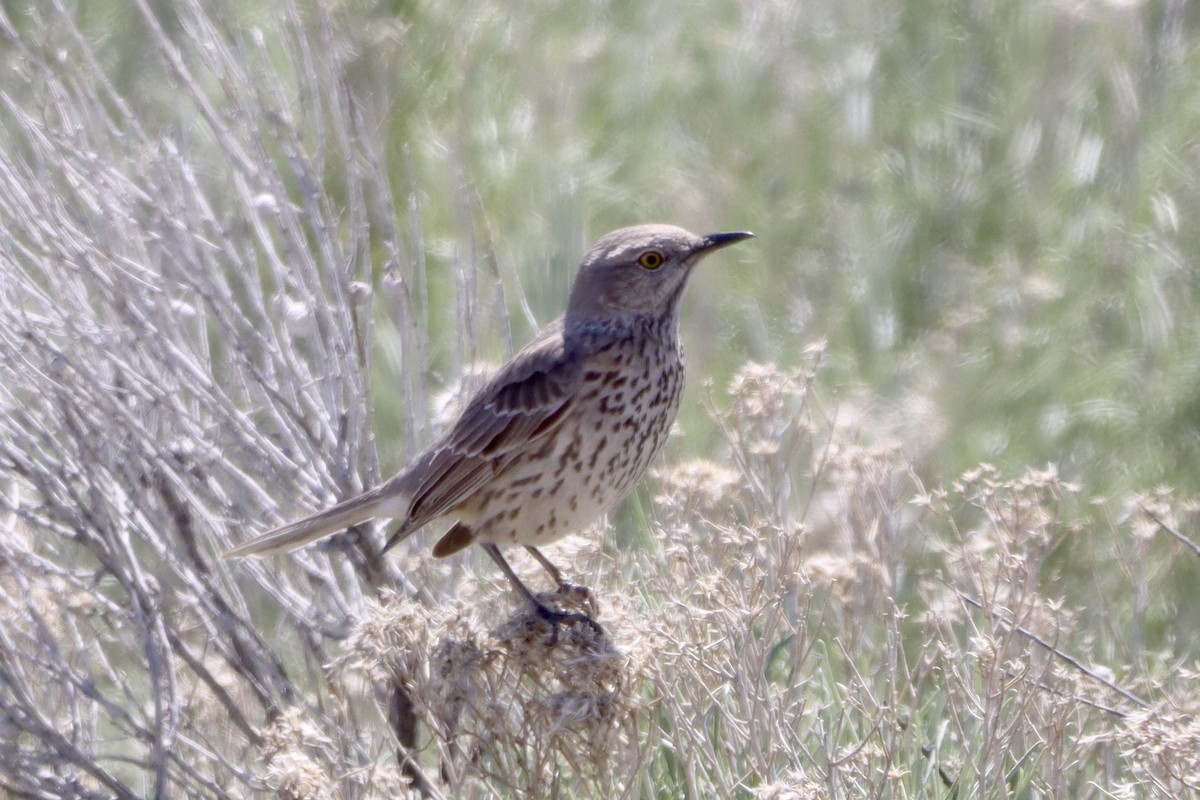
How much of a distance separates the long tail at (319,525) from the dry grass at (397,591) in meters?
0.17

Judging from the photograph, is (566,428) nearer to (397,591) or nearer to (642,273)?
(642,273)

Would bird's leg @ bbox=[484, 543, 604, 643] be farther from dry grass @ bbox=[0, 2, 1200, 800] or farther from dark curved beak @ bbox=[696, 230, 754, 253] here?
dark curved beak @ bbox=[696, 230, 754, 253]

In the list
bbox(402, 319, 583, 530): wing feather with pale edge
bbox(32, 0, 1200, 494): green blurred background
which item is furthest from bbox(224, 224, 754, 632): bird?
bbox(32, 0, 1200, 494): green blurred background

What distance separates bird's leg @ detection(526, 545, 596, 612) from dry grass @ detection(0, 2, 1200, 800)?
0.6 inches

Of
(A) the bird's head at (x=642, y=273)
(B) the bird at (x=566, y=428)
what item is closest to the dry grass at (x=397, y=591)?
(B) the bird at (x=566, y=428)

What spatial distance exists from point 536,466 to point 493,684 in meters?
1.01

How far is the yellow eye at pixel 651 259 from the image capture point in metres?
4.82

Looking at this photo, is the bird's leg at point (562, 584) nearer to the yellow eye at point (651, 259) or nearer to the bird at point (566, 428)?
the bird at point (566, 428)

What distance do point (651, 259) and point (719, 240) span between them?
0.70 feet

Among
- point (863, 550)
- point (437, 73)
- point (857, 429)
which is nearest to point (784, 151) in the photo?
point (437, 73)

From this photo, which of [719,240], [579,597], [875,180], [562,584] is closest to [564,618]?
[579,597]

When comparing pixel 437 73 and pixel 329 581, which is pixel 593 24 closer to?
Result: pixel 437 73

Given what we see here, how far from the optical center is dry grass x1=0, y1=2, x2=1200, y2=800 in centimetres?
353

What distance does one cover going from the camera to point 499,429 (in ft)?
15.4
